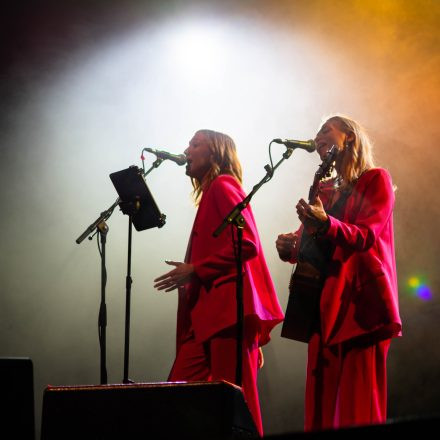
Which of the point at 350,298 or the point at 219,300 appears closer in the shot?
the point at 350,298

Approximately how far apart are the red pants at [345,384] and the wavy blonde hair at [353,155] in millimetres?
786

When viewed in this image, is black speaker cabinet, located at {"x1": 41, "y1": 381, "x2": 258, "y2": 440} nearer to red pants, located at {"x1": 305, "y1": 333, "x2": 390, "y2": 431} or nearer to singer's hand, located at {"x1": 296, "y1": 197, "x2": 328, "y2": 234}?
red pants, located at {"x1": 305, "y1": 333, "x2": 390, "y2": 431}

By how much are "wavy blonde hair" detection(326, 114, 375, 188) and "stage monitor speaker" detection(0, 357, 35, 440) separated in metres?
1.85

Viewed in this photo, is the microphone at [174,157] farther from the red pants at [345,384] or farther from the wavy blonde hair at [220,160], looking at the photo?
the red pants at [345,384]

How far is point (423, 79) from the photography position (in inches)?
192

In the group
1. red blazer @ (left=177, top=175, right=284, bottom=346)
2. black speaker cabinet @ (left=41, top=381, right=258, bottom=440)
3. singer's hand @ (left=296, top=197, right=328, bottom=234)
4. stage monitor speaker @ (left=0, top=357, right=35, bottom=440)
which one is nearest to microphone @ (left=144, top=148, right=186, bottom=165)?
red blazer @ (left=177, top=175, right=284, bottom=346)

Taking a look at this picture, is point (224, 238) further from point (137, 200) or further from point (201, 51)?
point (201, 51)

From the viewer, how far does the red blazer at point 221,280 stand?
10.5 feet

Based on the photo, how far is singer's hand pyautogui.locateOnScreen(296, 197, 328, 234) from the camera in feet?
8.93

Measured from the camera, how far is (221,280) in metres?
3.24

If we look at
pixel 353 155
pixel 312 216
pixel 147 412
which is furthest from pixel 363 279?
pixel 147 412

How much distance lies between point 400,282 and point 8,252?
9.80 feet

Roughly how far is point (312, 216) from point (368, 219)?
0.29 metres

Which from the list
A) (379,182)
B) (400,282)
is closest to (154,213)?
(379,182)
